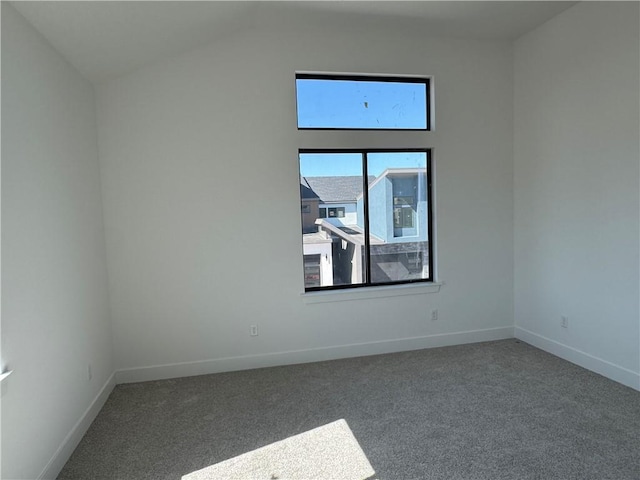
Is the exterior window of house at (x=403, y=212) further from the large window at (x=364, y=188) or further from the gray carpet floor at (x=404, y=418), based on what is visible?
the gray carpet floor at (x=404, y=418)

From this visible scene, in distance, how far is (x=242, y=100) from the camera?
3.38 m

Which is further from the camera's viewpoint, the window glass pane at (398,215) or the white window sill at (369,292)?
the window glass pane at (398,215)

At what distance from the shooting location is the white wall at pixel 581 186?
291 cm

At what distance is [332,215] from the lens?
146 inches

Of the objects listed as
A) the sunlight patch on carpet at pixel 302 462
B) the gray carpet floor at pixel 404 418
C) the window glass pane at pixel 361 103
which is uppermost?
the window glass pane at pixel 361 103

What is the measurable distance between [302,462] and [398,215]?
2403 millimetres

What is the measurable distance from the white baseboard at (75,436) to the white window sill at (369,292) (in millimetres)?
1742

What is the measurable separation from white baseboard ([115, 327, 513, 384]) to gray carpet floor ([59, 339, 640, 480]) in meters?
0.10

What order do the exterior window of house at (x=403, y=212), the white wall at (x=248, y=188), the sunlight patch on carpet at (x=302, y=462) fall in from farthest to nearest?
1. the exterior window of house at (x=403, y=212)
2. the white wall at (x=248, y=188)
3. the sunlight patch on carpet at (x=302, y=462)

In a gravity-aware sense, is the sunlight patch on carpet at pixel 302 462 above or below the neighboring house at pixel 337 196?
below

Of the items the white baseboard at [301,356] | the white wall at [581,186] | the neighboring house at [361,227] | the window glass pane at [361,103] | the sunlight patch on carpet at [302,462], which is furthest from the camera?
the neighboring house at [361,227]

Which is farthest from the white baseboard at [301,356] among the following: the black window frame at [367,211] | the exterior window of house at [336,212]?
the exterior window of house at [336,212]

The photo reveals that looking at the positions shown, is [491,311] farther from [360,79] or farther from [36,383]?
[36,383]

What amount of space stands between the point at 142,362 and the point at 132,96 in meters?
2.23
